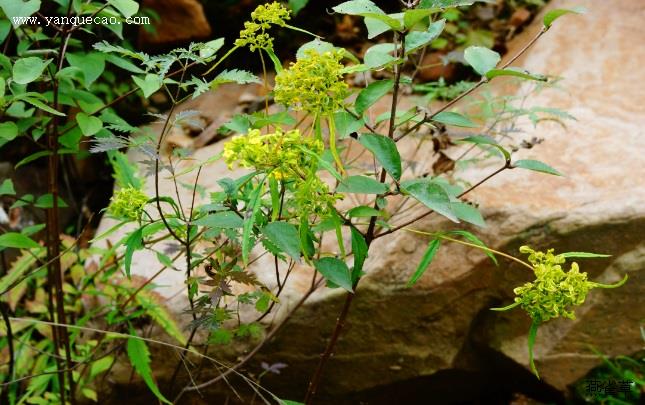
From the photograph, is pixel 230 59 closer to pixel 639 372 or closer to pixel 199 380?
pixel 199 380

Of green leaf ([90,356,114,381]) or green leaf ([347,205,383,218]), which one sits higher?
green leaf ([347,205,383,218])

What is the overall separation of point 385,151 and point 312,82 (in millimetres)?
186

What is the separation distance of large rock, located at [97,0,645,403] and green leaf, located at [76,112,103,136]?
0.66 metres

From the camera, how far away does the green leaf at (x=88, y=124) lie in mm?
1325

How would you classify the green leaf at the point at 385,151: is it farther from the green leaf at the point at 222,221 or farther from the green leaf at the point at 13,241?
the green leaf at the point at 13,241

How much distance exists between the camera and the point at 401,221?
6.09ft

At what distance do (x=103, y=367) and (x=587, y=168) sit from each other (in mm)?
1558

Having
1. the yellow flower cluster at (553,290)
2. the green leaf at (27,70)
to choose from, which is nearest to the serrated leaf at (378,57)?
the yellow flower cluster at (553,290)

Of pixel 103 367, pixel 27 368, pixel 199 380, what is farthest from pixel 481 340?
pixel 27 368

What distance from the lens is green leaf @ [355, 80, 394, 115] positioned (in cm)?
98

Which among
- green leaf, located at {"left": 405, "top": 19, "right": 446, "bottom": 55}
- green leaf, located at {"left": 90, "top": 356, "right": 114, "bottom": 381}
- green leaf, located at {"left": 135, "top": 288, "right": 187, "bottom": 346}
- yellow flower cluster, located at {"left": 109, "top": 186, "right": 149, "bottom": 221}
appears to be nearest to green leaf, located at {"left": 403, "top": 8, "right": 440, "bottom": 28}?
green leaf, located at {"left": 405, "top": 19, "right": 446, "bottom": 55}

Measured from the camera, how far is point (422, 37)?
0.97m

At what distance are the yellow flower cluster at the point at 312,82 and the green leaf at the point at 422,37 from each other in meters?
0.15

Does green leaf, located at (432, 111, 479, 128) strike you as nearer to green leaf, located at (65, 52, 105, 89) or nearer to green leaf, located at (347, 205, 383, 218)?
green leaf, located at (347, 205, 383, 218)
